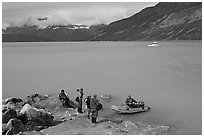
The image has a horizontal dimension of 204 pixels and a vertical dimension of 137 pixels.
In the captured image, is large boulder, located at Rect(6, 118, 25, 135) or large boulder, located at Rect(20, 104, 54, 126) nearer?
large boulder, located at Rect(6, 118, 25, 135)

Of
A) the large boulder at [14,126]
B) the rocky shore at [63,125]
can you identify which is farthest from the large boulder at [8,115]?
the large boulder at [14,126]

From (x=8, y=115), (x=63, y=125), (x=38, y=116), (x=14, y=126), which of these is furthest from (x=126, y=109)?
(x=14, y=126)

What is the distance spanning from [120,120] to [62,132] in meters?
4.64

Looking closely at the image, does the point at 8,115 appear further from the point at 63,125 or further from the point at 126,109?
the point at 126,109

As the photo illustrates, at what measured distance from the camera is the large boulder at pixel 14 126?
1862 cm

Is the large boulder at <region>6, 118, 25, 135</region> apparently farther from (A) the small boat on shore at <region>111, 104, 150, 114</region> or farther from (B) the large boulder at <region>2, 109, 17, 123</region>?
(A) the small boat on shore at <region>111, 104, 150, 114</region>

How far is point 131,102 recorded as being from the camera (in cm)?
2583

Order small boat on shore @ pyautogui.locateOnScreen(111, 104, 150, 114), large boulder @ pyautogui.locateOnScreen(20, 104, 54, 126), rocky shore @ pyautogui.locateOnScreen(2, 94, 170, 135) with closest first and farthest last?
rocky shore @ pyautogui.locateOnScreen(2, 94, 170, 135) < large boulder @ pyautogui.locateOnScreen(20, 104, 54, 126) < small boat on shore @ pyautogui.locateOnScreen(111, 104, 150, 114)

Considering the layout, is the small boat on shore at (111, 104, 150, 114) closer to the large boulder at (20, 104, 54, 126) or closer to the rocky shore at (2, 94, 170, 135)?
the rocky shore at (2, 94, 170, 135)

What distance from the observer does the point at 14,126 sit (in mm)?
18984

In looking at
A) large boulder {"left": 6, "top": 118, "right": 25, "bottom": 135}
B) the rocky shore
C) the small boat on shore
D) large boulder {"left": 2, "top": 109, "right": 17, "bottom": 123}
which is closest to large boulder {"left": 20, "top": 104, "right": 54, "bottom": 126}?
the rocky shore

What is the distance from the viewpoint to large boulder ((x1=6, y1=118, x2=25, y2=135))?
733 inches

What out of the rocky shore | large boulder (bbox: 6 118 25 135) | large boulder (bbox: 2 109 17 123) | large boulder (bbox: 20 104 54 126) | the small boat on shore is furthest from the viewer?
the small boat on shore

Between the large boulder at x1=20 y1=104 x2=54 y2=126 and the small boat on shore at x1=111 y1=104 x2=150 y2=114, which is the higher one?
the large boulder at x1=20 y1=104 x2=54 y2=126
